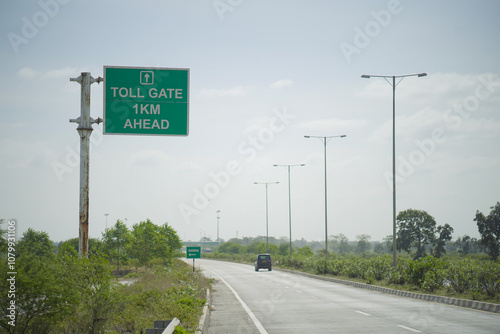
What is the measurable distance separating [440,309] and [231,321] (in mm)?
7792

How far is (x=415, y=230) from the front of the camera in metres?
96.4

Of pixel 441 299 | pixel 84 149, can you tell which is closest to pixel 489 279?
pixel 441 299

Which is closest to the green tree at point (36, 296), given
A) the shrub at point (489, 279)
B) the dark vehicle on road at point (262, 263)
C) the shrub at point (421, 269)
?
the shrub at point (489, 279)

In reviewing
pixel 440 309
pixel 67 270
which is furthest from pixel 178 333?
pixel 440 309

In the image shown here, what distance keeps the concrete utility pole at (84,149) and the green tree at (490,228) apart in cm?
7426

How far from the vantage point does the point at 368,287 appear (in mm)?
31406

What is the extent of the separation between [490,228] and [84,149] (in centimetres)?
7675

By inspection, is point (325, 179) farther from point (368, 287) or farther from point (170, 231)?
point (170, 231)

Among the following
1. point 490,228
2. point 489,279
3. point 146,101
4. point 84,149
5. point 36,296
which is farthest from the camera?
point 490,228

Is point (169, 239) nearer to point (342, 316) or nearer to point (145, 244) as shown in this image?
point (145, 244)

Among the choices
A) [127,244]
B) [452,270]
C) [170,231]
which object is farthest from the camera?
[170,231]

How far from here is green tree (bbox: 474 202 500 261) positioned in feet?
249

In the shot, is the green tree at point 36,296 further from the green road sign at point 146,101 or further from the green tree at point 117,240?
the green tree at point 117,240

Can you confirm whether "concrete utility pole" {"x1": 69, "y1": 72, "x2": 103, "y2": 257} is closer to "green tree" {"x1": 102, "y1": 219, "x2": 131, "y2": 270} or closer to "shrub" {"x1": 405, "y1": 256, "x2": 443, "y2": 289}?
"shrub" {"x1": 405, "y1": 256, "x2": 443, "y2": 289}
